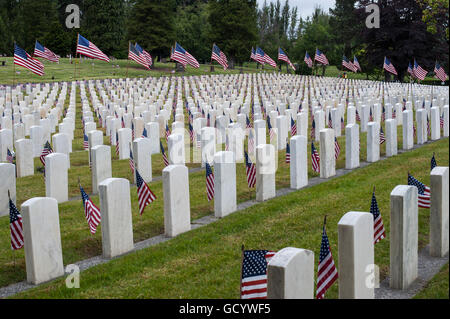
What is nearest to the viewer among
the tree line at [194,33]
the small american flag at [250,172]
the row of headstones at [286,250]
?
the row of headstones at [286,250]

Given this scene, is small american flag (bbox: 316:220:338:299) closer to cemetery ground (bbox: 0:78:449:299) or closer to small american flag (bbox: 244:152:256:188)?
cemetery ground (bbox: 0:78:449:299)

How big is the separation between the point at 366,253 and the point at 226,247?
233cm

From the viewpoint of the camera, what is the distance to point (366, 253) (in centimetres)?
467

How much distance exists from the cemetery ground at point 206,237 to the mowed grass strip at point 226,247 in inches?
0.4

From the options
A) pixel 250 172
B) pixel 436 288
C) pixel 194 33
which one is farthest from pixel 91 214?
pixel 194 33

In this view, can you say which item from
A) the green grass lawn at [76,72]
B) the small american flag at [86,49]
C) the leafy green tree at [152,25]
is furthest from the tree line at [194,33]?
the small american flag at [86,49]

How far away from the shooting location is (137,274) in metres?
5.99

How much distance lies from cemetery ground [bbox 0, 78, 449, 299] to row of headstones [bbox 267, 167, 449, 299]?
1.27ft

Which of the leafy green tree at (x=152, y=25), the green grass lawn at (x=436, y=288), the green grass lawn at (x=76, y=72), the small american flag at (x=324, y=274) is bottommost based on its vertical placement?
the green grass lawn at (x=436, y=288)

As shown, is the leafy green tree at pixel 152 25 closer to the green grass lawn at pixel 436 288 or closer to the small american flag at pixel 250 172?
the small american flag at pixel 250 172

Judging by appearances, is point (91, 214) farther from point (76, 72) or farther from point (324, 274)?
point (76, 72)

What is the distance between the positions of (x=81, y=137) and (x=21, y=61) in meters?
6.12

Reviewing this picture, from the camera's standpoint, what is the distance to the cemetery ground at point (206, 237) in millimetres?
5633
